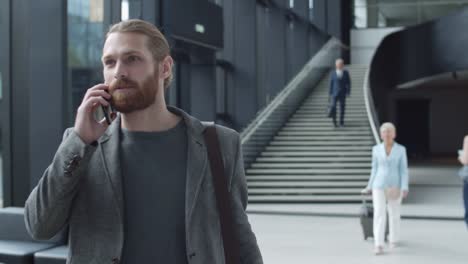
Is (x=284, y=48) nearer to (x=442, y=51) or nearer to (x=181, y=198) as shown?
(x=442, y=51)

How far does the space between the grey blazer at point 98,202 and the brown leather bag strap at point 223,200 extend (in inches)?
0.7

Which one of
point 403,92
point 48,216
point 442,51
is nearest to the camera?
point 48,216

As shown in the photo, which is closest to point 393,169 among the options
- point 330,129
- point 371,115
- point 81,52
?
point 81,52

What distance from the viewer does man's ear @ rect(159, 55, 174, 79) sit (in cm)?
187

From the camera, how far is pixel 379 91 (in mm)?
25156

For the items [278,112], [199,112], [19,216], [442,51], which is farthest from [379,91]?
[19,216]

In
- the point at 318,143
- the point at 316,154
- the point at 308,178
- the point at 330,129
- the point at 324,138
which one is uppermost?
the point at 330,129

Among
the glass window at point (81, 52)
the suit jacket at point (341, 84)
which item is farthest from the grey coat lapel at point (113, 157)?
the suit jacket at point (341, 84)

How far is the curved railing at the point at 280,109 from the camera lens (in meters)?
17.6

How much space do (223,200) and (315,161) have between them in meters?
15.2

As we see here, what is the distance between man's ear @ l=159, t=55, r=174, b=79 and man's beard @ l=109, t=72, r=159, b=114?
0.08 m

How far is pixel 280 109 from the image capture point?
20.0m

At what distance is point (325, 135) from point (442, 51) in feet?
22.1

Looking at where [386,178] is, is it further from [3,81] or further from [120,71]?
[120,71]
